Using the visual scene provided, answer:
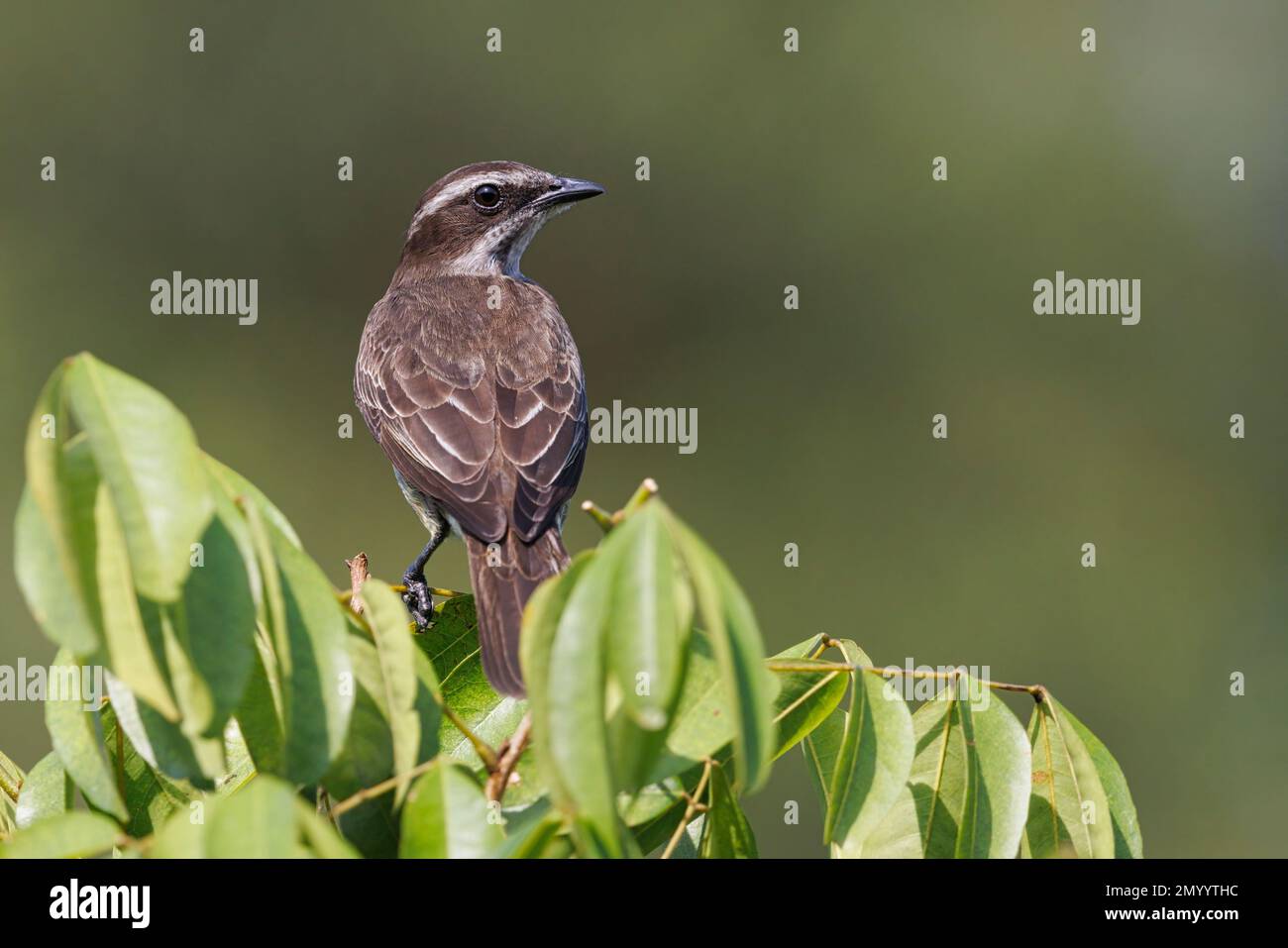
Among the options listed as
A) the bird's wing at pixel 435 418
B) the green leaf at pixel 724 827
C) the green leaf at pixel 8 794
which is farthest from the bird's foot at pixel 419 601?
the green leaf at pixel 724 827

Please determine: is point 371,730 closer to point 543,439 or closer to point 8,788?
point 8,788

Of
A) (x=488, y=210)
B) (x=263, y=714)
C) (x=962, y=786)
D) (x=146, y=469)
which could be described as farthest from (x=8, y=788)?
(x=488, y=210)

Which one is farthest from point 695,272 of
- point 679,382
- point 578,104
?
point 578,104

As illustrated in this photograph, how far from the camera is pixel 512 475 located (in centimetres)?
512

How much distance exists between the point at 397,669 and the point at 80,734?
625 mm

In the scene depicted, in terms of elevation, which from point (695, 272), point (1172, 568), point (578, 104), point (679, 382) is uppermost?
point (578, 104)

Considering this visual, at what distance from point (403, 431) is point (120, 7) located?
11.1 meters

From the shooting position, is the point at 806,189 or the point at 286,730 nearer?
the point at 286,730

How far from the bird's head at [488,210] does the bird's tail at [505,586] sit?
8.57 ft

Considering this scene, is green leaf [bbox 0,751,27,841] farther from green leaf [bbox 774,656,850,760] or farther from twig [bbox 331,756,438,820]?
green leaf [bbox 774,656,850,760]

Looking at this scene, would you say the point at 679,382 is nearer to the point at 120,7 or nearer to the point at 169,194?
the point at 169,194

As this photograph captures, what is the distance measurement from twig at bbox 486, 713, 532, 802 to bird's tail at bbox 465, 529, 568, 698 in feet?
2.27

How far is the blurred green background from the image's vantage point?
13.5m

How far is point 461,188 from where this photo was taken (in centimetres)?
738
